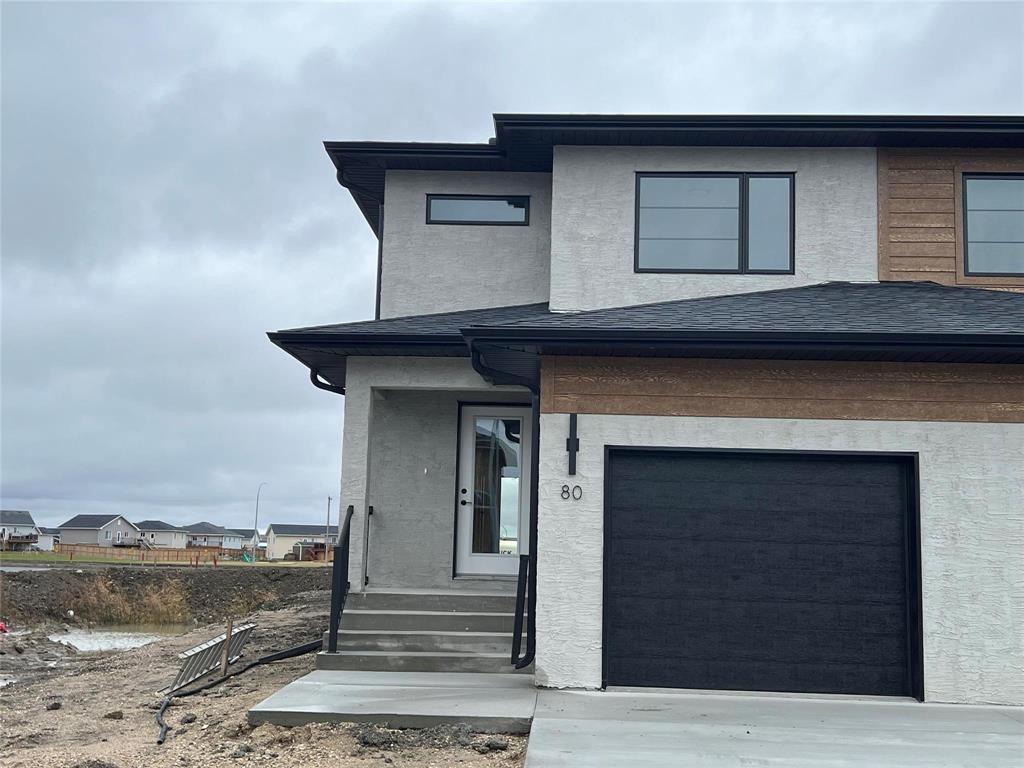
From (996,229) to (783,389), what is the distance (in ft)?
13.0

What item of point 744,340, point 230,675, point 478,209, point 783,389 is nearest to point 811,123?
point 783,389

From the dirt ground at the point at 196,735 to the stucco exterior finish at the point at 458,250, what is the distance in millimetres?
4565

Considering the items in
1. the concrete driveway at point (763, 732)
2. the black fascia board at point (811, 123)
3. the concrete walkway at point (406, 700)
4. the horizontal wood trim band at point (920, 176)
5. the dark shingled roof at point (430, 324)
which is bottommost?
the concrete walkway at point (406, 700)

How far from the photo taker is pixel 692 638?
26.7 ft

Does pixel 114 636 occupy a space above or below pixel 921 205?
below

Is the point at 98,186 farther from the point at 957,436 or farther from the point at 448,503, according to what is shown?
the point at 957,436

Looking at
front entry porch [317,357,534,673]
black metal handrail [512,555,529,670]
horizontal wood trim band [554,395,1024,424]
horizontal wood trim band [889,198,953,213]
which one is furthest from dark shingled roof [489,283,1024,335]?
black metal handrail [512,555,529,670]

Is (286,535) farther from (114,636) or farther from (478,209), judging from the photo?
(478,209)

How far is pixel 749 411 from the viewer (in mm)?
8258

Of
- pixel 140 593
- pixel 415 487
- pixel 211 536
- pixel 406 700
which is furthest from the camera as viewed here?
pixel 211 536

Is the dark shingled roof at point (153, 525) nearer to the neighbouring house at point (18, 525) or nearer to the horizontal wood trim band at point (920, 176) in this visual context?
the neighbouring house at point (18, 525)

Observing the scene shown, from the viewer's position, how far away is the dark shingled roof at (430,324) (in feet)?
31.6

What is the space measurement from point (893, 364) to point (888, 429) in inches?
22.4

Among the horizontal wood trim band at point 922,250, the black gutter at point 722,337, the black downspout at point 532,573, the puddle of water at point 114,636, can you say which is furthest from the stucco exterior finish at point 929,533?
the puddle of water at point 114,636
